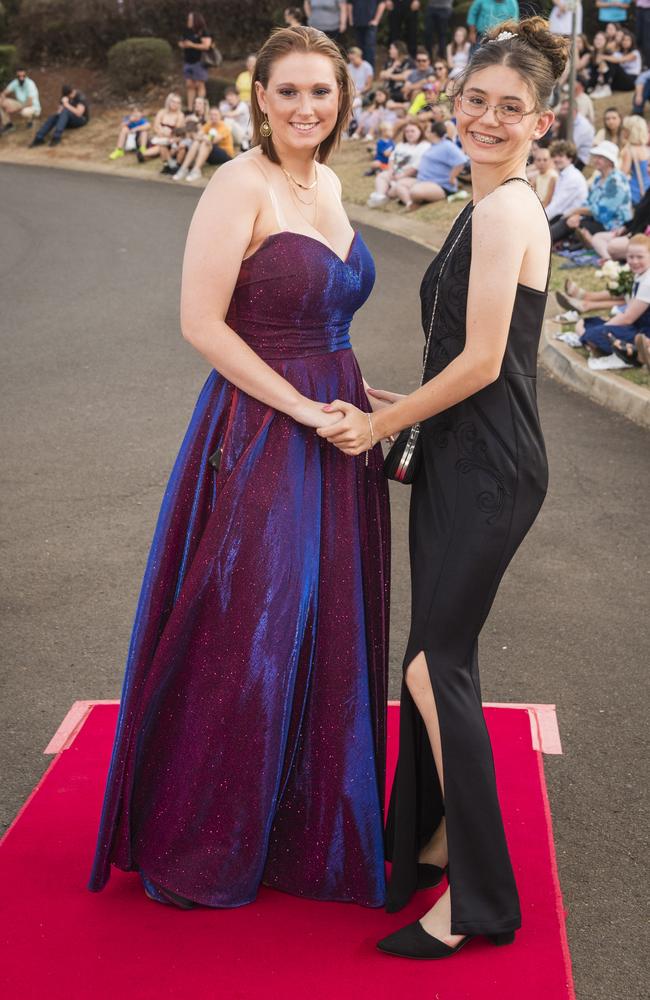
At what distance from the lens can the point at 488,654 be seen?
5074 mm

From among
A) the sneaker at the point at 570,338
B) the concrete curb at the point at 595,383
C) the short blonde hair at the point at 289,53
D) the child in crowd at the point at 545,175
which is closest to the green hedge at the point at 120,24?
the child in crowd at the point at 545,175

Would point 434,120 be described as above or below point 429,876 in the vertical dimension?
below

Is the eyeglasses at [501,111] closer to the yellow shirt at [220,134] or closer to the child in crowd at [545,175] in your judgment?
the child in crowd at [545,175]

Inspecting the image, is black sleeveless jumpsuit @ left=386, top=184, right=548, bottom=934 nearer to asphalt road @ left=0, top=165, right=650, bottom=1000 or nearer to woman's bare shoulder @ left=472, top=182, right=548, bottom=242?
woman's bare shoulder @ left=472, top=182, right=548, bottom=242

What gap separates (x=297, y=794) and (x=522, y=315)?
1.43 metres

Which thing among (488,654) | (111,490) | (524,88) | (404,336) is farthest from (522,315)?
(404,336)

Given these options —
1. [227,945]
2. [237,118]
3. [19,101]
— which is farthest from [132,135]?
[227,945]

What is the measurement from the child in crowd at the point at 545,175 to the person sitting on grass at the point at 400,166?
3080 mm

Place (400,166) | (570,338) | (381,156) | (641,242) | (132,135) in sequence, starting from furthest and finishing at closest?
(132,135)
(381,156)
(400,166)
(570,338)
(641,242)

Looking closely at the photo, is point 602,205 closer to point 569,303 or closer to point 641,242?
point 569,303

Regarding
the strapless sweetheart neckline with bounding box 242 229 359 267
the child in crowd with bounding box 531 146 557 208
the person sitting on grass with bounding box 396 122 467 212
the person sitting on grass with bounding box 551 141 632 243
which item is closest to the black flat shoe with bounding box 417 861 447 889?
the strapless sweetheart neckline with bounding box 242 229 359 267

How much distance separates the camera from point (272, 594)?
10.6ft

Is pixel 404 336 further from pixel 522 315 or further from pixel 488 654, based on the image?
pixel 522 315

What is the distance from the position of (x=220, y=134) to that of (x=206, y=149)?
1.31ft
